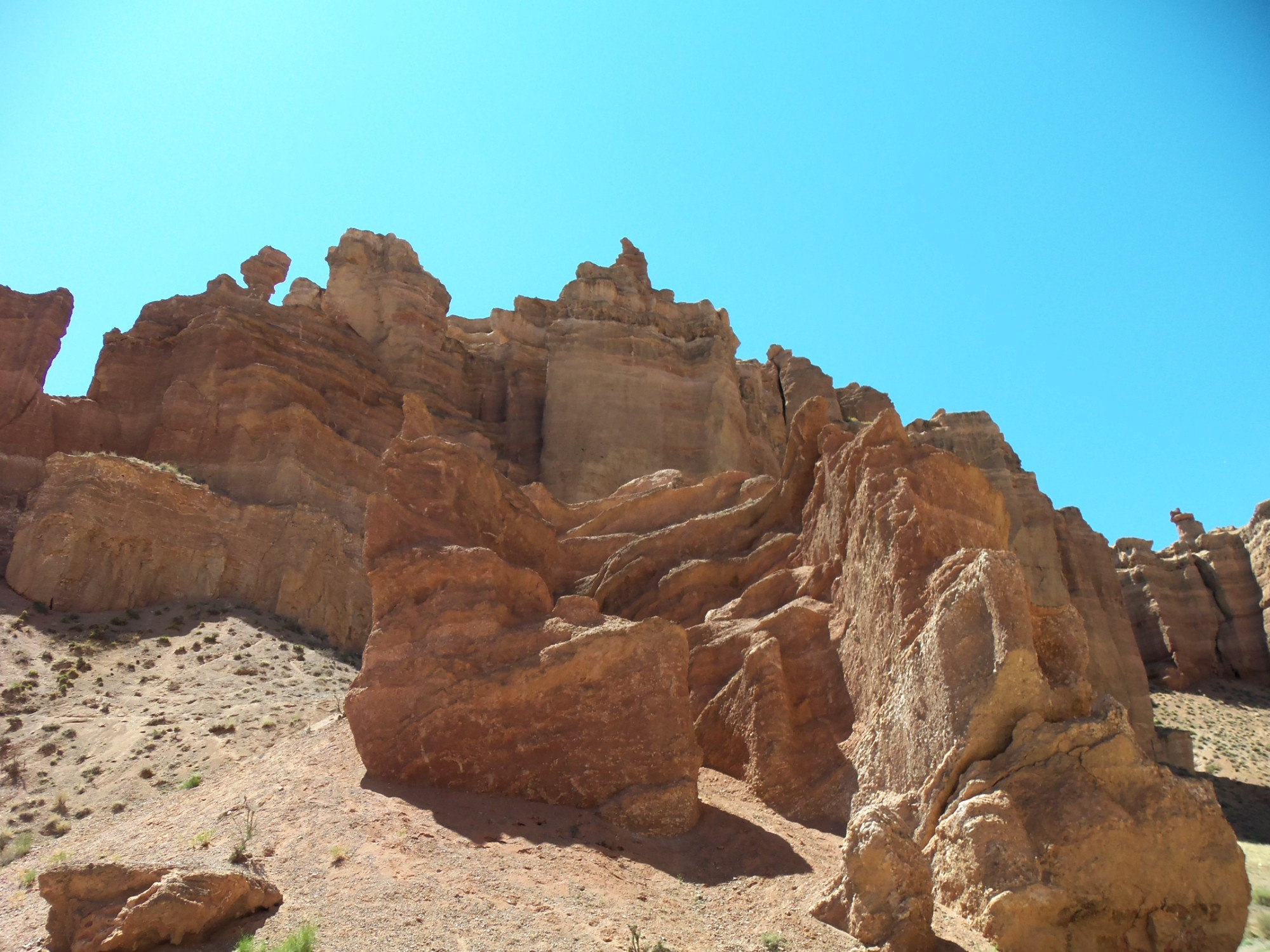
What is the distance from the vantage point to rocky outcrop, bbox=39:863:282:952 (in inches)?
344

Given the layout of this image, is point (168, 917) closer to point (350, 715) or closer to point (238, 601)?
point (350, 715)

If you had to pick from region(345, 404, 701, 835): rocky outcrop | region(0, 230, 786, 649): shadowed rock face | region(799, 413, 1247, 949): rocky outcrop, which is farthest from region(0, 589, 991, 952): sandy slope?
region(0, 230, 786, 649): shadowed rock face

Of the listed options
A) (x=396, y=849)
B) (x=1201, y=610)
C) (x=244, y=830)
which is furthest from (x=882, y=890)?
(x=1201, y=610)

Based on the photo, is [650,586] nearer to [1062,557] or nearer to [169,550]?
[169,550]

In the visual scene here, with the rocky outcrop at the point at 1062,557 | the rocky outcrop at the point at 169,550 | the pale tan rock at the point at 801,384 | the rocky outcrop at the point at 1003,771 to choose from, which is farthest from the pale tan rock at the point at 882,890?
the pale tan rock at the point at 801,384

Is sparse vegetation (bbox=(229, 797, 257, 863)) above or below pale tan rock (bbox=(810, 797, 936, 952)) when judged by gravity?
below

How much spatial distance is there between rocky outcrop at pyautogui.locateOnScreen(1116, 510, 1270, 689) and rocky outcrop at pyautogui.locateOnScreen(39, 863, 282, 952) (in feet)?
186

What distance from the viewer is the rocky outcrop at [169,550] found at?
28802 mm

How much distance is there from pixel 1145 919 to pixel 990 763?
1.96 metres

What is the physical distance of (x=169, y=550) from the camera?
98.8 feet

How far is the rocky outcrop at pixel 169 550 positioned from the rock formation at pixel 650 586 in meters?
0.09

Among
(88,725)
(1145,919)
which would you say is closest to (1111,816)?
(1145,919)

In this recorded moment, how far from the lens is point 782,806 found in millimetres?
14062

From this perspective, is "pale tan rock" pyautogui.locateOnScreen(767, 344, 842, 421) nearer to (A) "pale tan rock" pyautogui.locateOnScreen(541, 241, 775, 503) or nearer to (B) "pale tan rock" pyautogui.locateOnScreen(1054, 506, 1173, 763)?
(A) "pale tan rock" pyautogui.locateOnScreen(541, 241, 775, 503)
